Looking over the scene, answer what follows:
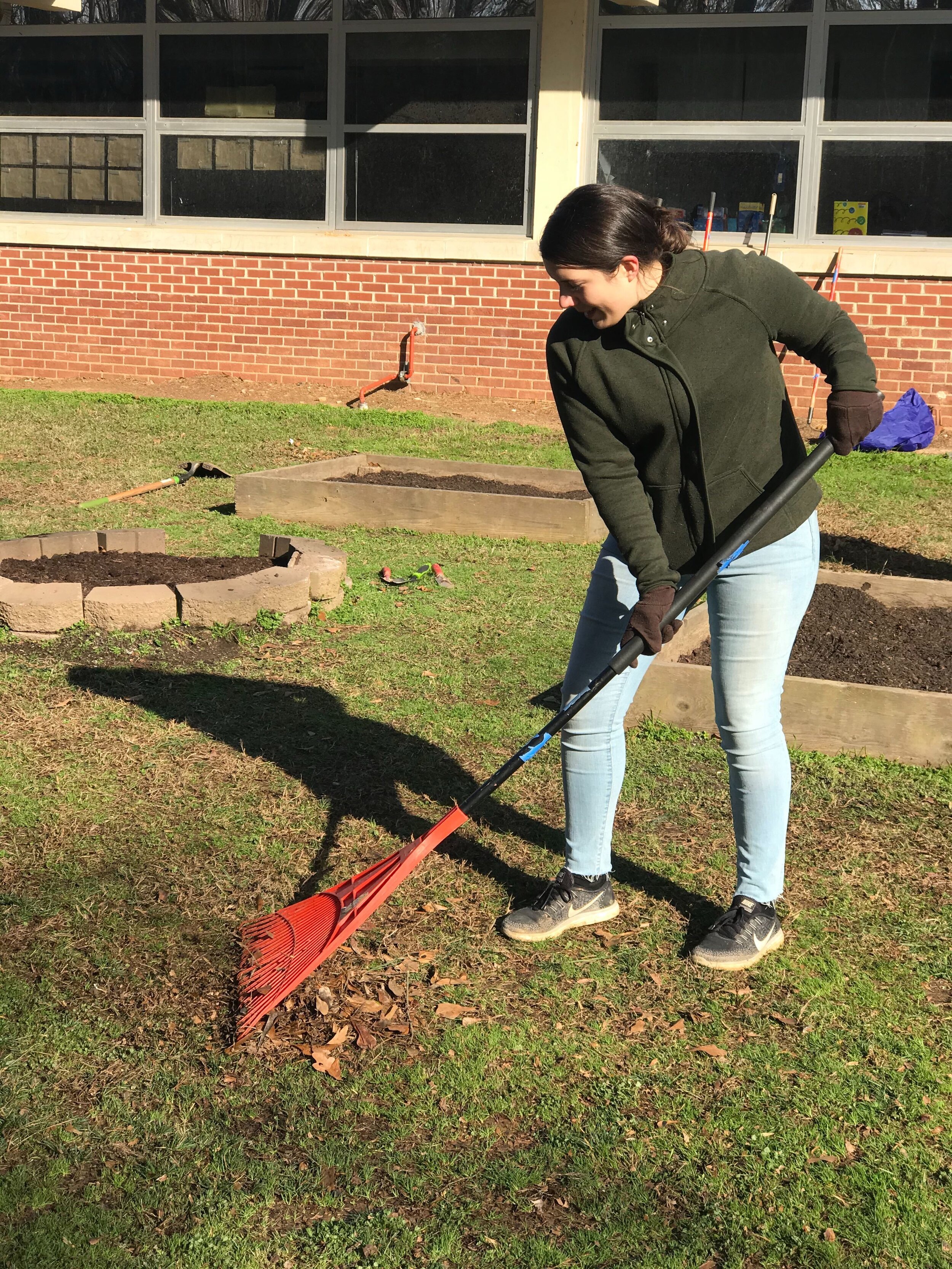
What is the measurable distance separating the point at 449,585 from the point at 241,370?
7549 millimetres

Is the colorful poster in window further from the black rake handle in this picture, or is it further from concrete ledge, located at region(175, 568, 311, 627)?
the black rake handle

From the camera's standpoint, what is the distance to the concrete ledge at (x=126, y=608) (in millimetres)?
6301

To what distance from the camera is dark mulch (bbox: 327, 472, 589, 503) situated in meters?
9.38

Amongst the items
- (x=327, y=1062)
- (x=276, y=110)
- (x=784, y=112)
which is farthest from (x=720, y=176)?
(x=327, y=1062)

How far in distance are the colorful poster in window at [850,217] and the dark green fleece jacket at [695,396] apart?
9.79 m

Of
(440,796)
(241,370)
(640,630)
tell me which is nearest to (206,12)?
(241,370)

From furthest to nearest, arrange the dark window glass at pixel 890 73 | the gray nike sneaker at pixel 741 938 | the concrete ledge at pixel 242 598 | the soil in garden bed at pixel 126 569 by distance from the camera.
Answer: the dark window glass at pixel 890 73
the soil in garden bed at pixel 126 569
the concrete ledge at pixel 242 598
the gray nike sneaker at pixel 741 938

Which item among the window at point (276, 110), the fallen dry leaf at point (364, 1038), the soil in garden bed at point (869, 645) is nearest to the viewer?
the fallen dry leaf at point (364, 1038)

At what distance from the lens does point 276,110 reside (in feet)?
45.0

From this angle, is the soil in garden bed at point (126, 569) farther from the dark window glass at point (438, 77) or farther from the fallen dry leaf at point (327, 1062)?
the dark window glass at point (438, 77)

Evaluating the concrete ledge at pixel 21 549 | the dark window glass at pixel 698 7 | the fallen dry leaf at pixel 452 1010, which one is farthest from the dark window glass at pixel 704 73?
the fallen dry leaf at pixel 452 1010

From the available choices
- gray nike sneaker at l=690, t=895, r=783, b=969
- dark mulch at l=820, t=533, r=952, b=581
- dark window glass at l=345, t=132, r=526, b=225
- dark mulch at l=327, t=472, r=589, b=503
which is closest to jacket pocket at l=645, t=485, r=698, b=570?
gray nike sneaker at l=690, t=895, r=783, b=969

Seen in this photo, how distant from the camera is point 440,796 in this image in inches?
186

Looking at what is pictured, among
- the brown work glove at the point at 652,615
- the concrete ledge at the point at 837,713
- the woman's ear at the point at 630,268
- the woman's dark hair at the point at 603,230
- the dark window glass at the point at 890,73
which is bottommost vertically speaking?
the concrete ledge at the point at 837,713
